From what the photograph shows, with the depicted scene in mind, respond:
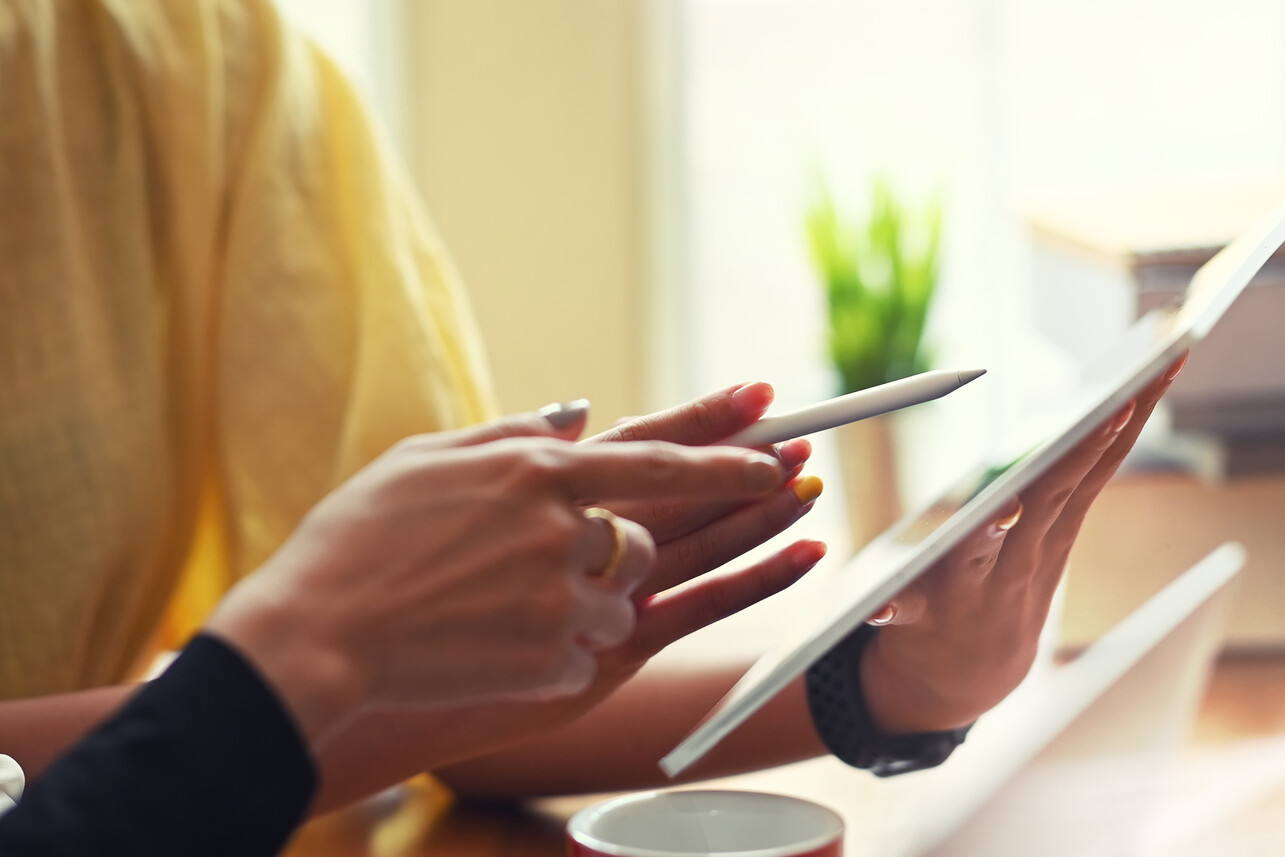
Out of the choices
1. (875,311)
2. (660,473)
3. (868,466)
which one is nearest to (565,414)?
(660,473)

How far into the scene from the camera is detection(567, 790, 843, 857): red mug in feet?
1.07

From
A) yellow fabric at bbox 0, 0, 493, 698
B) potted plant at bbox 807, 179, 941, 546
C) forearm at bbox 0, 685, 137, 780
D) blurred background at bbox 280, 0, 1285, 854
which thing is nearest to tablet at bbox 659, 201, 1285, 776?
forearm at bbox 0, 685, 137, 780

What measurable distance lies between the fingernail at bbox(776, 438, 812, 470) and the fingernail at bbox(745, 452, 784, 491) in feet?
0.21

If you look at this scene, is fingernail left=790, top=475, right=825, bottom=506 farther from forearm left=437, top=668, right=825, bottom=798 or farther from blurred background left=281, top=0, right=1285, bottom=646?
blurred background left=281, top=0, right=1285, bottom=646

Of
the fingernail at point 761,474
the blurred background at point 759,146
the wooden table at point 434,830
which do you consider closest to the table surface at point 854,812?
the wooden table at point 434,830

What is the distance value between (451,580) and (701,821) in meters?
0.13

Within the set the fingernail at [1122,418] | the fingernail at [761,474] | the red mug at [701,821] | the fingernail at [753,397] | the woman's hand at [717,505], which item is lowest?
the red mug at [701,821]

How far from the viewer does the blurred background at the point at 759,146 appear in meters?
2.28

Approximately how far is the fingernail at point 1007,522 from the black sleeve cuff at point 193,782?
0.18 metres

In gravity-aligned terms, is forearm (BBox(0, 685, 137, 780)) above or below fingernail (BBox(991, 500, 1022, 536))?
below

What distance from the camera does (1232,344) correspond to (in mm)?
736

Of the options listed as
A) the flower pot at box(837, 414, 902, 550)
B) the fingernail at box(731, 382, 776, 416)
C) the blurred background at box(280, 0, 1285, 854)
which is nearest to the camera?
the fingernail at box(731, 382, 776, 416)

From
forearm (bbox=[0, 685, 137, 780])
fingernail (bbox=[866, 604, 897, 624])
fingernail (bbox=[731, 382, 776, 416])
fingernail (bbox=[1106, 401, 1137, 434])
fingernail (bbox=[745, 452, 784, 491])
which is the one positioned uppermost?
Result: fingernail (bbox=[1106, 401, 1137, 434])

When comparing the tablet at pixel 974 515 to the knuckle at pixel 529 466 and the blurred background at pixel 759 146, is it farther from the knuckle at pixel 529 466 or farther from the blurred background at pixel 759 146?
the blurred background at pixel 759 146
